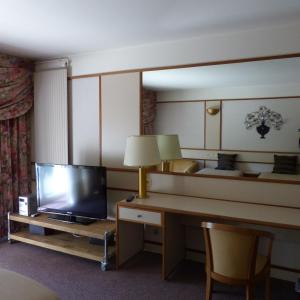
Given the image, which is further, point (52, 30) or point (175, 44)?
point (175, 44)

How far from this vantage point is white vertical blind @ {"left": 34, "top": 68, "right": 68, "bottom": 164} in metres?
3.71

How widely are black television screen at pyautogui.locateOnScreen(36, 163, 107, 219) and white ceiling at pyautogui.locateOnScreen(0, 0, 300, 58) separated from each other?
1376 millimetres

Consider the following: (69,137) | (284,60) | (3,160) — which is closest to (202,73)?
(284,60)

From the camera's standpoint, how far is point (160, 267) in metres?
3.02

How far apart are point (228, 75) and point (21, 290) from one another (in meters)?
2.51

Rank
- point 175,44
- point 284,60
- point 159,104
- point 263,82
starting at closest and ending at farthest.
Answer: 1. point 284,60
2. point 263,82
3. point 175,44
4. point 159,104

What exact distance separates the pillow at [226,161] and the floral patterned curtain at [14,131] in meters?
2.55

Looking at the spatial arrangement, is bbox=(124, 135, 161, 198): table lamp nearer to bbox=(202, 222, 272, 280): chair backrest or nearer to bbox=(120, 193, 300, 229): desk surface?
bbox=(120, 193, 300, 229): desk surface

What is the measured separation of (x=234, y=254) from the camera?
6.58ft

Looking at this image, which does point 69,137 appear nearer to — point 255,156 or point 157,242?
point 157,242

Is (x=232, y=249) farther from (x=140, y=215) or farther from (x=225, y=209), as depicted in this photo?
(x=140, y=215)

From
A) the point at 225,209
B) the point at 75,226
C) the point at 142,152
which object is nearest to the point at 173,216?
the point at 225,209

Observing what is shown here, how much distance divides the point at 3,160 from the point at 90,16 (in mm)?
2173

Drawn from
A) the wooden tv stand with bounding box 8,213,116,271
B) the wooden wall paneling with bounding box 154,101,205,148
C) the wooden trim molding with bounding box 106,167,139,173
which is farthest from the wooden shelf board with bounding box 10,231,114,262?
the wooden wall paneling with bounding box 154,101,205,148
